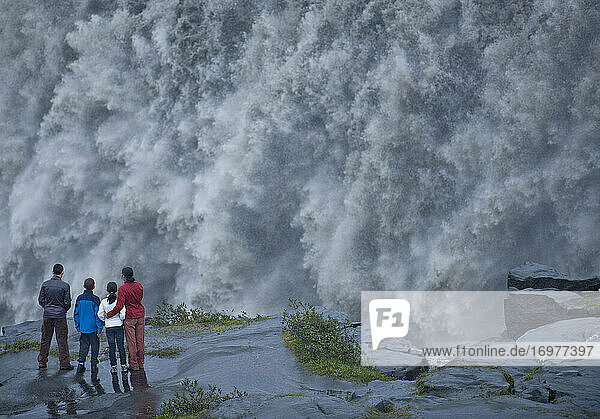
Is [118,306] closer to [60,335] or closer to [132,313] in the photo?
[132,313]

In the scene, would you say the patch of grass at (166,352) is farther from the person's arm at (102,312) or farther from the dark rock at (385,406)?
the dark rock at (385,406)

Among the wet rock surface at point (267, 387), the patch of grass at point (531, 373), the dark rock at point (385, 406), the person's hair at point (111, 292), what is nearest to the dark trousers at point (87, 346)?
the wet rock surface at point (267, 387)

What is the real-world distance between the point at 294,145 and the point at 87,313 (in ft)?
35.7

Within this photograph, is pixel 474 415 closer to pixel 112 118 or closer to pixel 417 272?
pixel 417 272

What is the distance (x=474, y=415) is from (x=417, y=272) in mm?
12820

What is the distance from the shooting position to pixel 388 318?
15.3 meters

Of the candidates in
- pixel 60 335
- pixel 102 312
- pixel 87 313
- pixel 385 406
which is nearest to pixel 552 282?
pixel 385 406

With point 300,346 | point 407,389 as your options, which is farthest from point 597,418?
point 300,346

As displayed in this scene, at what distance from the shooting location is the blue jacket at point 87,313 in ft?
37.9

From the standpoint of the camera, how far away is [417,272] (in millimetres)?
19547

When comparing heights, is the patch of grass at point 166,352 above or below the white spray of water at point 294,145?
below

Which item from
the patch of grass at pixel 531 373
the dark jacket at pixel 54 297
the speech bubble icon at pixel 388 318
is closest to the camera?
the patch of grass at pixel 531 373

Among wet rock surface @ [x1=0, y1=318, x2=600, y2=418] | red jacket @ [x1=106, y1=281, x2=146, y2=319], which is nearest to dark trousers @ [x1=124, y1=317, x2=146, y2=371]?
red jacket @ [x1=106, y1=281, x2=146, y2=319]

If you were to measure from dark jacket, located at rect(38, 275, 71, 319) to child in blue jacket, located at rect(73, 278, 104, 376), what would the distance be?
49cm
